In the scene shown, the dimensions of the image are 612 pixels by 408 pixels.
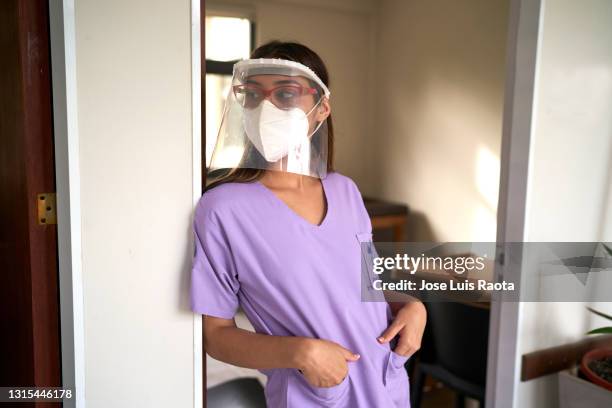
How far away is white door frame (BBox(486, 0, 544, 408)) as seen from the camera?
133 cm

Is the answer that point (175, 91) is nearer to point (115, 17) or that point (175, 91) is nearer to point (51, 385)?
point (115, 17)

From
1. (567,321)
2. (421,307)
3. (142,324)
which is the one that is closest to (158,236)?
(142,324)

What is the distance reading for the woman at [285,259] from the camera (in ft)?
2.71

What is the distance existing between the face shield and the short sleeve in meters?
0.14

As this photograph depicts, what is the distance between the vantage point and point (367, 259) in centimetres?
98

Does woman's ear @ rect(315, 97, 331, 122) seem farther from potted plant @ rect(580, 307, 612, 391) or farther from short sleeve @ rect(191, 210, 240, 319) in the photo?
potted plant @ rect(580, 307, 612, 391)

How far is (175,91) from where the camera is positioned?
0.84 m

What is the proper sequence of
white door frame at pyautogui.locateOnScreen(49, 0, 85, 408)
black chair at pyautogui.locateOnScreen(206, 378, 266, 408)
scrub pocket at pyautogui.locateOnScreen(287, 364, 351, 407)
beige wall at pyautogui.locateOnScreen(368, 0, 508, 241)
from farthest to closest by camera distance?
beige wall at pyautogui.locateOnScreen(368, 0, 508, 241) → black chair at pyautogui.locateOnScreen(206, 378, 266, 408) → scrub pocket at pyautogui.locateOnScreen(287, 364, 351, 407) → white door frame at pyautogui.locateOnScreen(49, 0, 85, 408)

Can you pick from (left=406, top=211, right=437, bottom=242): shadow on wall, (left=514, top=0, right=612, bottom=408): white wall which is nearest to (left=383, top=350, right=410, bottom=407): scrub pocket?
(left=514, top=0, right=612, bottom=408): white wall

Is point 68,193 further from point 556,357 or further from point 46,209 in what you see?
point 556,357

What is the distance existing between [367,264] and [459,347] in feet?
3.23

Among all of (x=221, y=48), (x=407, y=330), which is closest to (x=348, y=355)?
(x=407, y=330)

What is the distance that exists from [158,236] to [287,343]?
0.29m

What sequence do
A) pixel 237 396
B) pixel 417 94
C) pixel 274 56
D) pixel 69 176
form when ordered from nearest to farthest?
pixel 69 176
pixel 274 56
pixel 237 396
pixel 417 94
